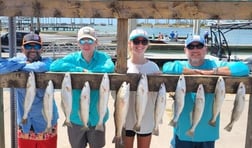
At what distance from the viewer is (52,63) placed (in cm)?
329

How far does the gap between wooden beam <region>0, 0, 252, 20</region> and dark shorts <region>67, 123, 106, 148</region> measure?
42.9 inches

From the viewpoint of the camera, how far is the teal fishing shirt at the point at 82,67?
3.21 m

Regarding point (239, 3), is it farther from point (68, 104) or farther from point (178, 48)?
point (178, 48)

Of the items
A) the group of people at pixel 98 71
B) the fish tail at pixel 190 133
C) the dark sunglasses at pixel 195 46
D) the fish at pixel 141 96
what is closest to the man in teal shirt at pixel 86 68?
the group of people at pixel 98 71

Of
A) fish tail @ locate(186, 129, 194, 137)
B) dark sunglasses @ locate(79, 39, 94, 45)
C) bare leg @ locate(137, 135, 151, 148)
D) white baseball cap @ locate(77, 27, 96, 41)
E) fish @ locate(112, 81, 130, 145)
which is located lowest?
bare leg @ locate(137, 135, 151, 148)

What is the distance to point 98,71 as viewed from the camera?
126 inches

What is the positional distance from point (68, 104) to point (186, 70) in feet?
3.37

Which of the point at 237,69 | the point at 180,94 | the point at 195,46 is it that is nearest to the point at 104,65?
the point at 180,94

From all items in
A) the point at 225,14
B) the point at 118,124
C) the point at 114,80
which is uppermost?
the point at 225,14

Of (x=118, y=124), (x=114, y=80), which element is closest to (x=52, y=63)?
(x=114, y=80)

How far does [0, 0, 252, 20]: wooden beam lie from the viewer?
295 centimetres

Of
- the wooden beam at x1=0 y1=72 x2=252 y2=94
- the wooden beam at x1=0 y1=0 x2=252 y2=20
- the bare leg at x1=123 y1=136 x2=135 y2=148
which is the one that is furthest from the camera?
the bare leg at x1=123 y1=136 x2=135 y2=148

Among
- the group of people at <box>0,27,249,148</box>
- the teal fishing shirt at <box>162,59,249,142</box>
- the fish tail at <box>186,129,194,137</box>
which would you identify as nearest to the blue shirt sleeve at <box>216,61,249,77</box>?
the group of people at <box>0,27,249,148</box>

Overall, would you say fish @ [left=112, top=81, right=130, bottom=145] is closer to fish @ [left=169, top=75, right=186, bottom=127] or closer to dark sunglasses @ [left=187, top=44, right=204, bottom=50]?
fish @ [left=169, top=75, right=186, bottom=127]
